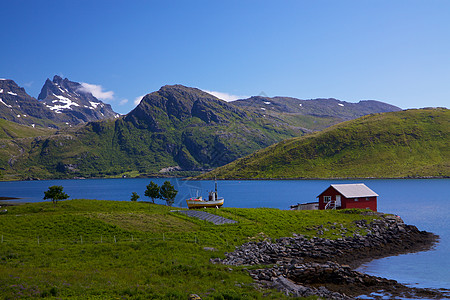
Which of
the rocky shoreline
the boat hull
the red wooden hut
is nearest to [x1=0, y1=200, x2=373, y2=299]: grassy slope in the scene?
the rocky shoreline

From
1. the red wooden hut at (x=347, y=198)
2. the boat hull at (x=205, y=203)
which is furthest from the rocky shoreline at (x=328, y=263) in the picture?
the boat hull at (x=205, y=203)

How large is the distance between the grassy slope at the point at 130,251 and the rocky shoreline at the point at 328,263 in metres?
2.41

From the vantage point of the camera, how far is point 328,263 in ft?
135

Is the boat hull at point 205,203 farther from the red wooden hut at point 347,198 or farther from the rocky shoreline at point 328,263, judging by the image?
the rocky shoreline at point 328,263

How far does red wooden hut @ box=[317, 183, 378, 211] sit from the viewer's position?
79.2 metres

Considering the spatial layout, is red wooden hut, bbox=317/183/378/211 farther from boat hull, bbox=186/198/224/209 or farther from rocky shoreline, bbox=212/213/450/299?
boat hull, bbox=186/198/224/209

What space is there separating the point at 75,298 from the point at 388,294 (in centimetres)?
2795

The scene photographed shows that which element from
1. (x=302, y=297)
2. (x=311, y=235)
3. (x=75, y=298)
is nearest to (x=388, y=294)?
Answer: (x=302, y=297)

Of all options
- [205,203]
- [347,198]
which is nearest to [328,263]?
[347,198]

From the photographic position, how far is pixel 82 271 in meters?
32.6

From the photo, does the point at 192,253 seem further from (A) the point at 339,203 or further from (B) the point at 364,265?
(A) the point at 339,203

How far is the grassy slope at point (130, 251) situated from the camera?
28547 millimetres

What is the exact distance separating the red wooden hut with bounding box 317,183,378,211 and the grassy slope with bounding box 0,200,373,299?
1094 cm

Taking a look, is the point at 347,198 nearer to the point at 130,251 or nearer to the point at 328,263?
the point at 328,263
